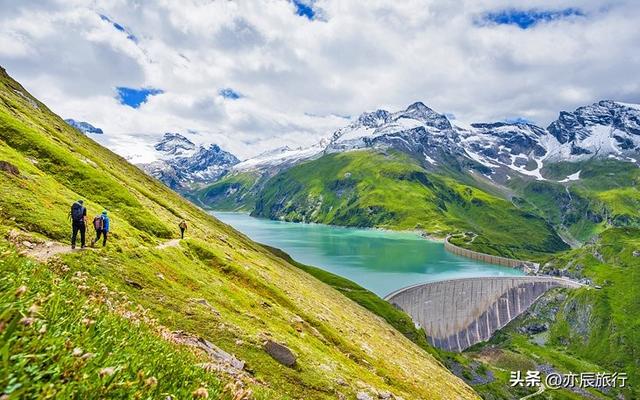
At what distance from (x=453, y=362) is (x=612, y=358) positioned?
8136cm

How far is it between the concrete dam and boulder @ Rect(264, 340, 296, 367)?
99.8 metres

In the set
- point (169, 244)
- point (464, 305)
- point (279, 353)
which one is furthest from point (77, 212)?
point (464, 305)

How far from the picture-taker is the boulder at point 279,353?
2500 cm

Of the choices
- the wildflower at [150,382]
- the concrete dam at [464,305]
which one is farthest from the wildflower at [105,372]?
the concrete dam at [464,305]

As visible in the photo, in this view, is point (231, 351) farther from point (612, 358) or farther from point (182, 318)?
point (612, 358)

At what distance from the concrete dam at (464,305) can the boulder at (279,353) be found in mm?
99798

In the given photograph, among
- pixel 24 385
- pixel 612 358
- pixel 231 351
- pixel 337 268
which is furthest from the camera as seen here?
pixel 337 268

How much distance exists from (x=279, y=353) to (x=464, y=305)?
131 metres

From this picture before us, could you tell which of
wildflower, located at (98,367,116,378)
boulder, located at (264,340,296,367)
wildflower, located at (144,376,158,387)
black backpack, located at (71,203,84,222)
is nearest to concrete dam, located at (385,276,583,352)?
boulder, located at (264,340,296,367)

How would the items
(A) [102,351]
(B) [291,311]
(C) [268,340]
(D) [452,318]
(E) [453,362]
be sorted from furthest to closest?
(D) [452,318] → (E) [453,362] → (B) [291,311] → (C) [268,340] → (A) [102,351]

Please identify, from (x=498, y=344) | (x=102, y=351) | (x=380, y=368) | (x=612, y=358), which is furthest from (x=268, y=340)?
(x=612, y=358)

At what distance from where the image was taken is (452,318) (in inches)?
5448

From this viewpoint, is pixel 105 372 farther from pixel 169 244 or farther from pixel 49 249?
pixel 169 244

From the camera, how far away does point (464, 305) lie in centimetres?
14250
